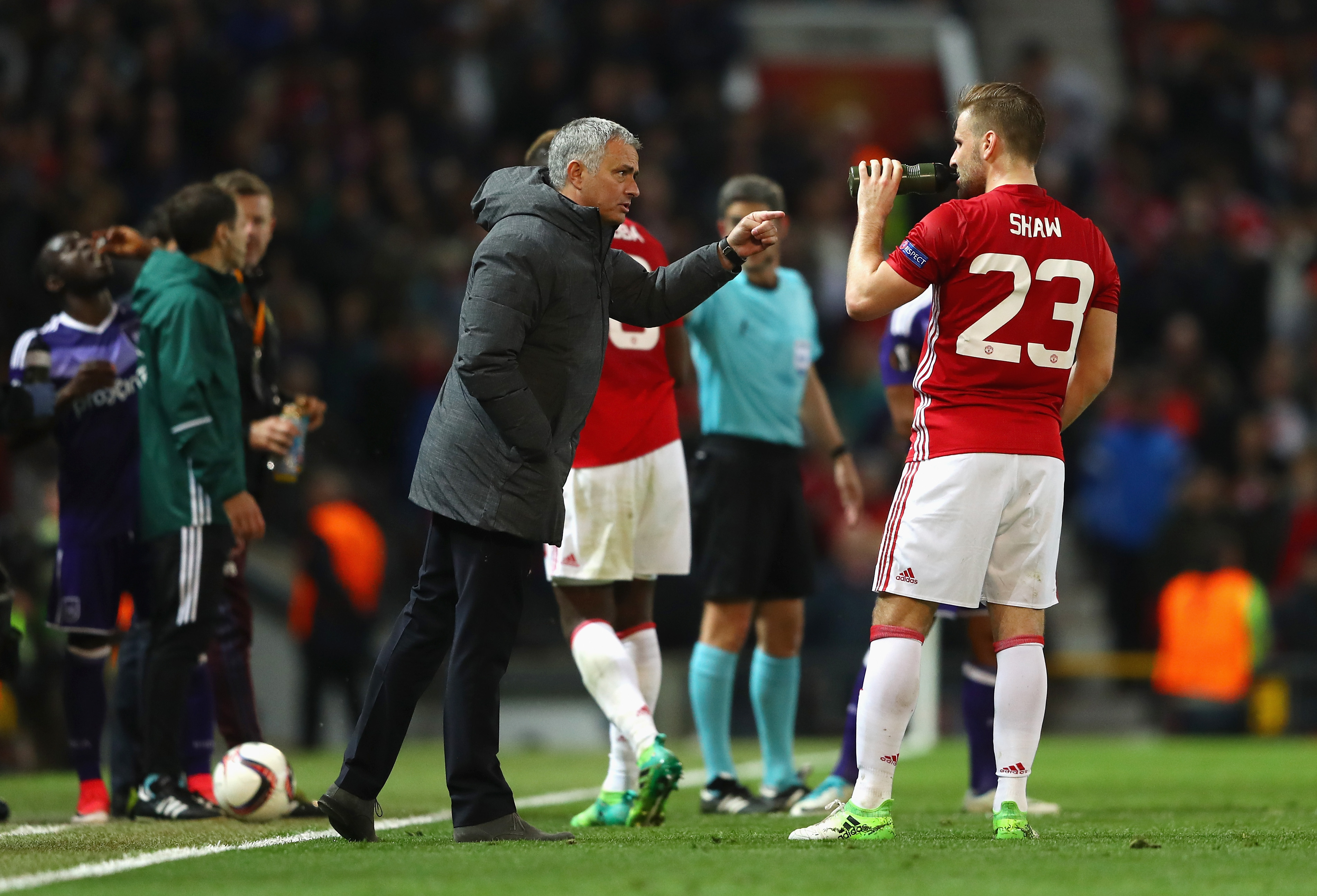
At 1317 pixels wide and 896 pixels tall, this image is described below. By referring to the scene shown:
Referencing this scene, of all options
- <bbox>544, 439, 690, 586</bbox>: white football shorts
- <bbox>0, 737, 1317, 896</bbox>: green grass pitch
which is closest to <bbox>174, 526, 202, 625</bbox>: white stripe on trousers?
<bbox>0, 737, 1317, 896</bbox>: green grass pitch

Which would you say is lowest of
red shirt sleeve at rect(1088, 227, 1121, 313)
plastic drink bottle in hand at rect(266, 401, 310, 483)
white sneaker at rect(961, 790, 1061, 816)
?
white sneaker at rect(961, 790, 1061, 816)

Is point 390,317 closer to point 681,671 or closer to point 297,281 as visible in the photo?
point 297,281

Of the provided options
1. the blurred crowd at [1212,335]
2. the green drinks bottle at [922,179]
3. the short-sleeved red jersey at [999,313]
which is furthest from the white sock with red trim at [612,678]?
the blurred crowd at [1212,335]

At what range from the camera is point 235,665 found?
7.70 m

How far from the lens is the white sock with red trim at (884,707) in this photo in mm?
5480

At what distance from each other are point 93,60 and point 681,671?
7.23 m

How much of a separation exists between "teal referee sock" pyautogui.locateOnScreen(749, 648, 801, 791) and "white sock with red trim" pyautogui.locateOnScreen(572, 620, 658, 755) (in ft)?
5.21

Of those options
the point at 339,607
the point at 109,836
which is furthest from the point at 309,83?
the point at 109,836

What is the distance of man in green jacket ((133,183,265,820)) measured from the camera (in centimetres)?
689

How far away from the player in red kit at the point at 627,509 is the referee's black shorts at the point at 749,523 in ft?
2.08

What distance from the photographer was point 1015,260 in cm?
554

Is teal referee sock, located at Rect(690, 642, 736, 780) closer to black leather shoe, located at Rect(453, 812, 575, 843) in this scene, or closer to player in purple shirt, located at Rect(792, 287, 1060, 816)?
player in purple shirt, located at Rect(792, 287, 1060, 816)

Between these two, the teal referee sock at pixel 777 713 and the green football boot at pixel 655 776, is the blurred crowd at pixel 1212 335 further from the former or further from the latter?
the green football boot at pixel 655 776

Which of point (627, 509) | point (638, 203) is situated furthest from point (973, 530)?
point (638, 203)
